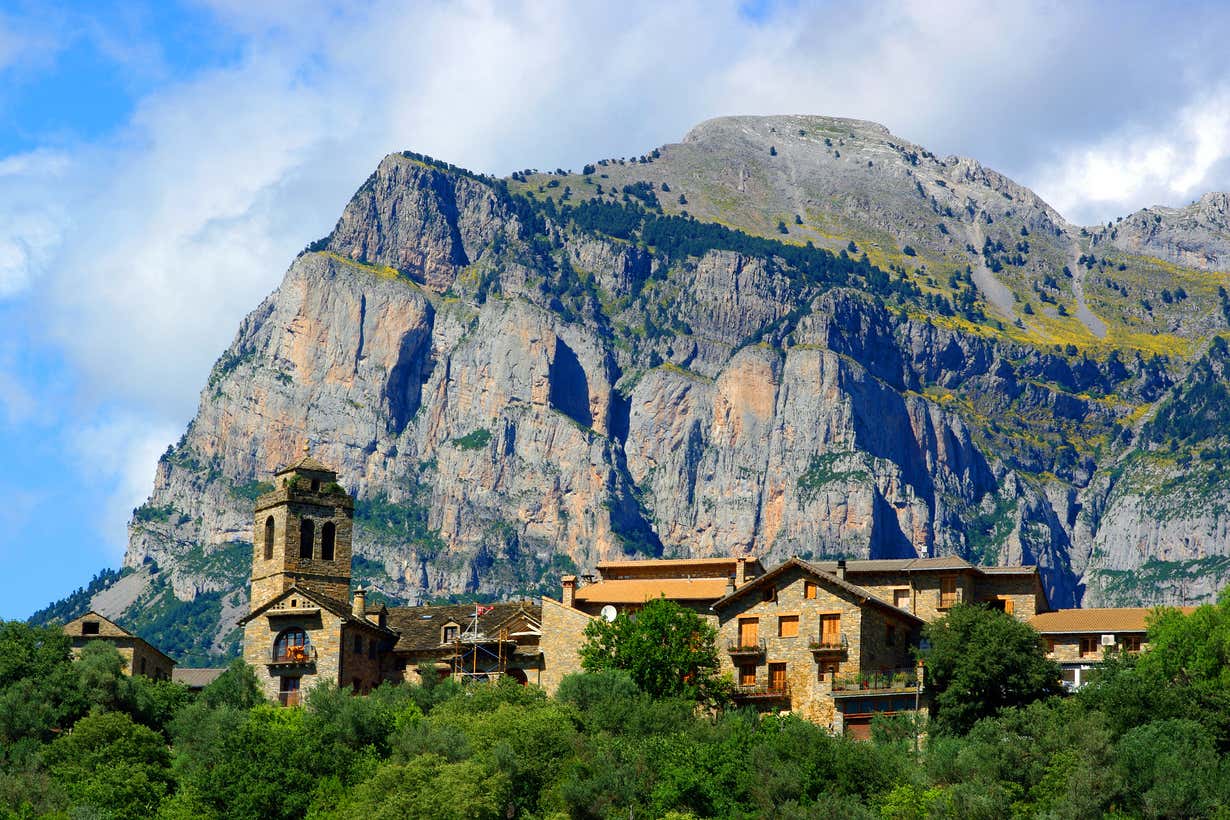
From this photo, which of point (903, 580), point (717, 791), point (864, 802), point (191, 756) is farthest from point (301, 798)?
point (903, 580)

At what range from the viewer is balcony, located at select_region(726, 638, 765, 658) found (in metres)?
116

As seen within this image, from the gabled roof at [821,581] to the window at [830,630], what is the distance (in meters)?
1.80

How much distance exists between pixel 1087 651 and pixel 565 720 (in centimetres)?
3405

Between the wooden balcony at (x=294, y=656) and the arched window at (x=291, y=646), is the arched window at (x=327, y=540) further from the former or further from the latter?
the wooden balcony at (x=294, y=656)

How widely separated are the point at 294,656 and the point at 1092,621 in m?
49.0

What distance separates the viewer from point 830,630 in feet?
378

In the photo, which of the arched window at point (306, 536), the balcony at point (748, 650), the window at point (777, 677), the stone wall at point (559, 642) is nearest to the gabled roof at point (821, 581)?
the balcony at point (748, 650)

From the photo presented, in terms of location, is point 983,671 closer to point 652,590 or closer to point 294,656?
point 652,590

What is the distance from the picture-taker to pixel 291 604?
124 meters

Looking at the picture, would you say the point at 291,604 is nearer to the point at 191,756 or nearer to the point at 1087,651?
the point at 191,756

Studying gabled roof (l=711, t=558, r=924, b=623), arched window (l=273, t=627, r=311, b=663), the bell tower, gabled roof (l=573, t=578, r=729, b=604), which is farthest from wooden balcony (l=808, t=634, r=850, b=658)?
the bell tower

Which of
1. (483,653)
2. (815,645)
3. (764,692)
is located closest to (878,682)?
(815,645)

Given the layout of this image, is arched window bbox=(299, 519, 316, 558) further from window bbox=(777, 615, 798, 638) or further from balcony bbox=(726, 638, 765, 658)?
window bbox=(777, 615, 798, 638)

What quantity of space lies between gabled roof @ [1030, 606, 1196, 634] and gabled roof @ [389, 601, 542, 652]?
3160 cm
